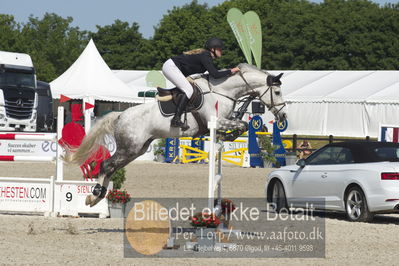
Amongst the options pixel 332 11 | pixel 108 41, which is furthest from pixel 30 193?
pixel 108 41

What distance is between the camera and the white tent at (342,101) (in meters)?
38.8

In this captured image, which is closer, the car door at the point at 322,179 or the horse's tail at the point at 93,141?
the horse's tail at the point at 93,141

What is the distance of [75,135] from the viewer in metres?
11.7

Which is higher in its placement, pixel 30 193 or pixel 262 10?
pixel 262 10

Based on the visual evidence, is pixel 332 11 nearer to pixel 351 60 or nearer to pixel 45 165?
pixel 351 60

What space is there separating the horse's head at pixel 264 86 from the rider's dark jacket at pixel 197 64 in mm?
301

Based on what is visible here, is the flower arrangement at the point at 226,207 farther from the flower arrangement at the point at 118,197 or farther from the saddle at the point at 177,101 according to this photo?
the flower arrangement at the point at 118,197

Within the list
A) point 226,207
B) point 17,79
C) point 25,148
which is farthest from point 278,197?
point 17,79

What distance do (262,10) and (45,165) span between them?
197 ft

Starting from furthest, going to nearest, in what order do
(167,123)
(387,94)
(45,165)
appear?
1. (387,94)
2. (45,165)
3. (167,123)

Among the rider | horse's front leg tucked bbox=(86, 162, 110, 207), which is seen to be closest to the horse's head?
the rider

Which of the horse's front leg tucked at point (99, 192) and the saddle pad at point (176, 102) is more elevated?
the saddle pad at point (176, 102)

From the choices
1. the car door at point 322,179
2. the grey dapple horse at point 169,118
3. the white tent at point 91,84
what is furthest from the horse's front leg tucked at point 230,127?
the white tent at point 91,84

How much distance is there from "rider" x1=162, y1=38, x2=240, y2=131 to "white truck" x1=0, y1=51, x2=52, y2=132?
74.0ft
